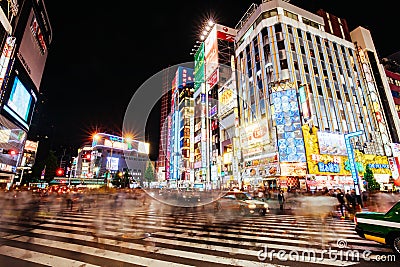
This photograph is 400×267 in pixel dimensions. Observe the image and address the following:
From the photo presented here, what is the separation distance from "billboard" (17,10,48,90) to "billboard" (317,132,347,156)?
5505 centimetres

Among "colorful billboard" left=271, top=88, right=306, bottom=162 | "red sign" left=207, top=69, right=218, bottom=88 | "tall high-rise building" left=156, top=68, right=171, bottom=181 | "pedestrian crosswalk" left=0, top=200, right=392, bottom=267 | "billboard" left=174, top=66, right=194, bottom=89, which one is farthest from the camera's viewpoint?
"tall high-rise building" left=156, top=68, right=171, bottom=181

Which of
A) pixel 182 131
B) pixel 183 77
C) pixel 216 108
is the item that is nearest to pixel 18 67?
pixel 216 108

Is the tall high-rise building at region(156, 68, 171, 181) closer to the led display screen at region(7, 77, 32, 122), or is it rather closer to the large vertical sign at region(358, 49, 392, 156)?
the led display screen at region(7, 77, 32, 122)

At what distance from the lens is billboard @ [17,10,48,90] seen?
130 feet

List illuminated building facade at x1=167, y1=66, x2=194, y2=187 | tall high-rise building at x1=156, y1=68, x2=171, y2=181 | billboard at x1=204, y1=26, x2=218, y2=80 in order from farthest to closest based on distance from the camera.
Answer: tall high-rise building at x1=156, y1=68, x2=171, y2=181 → illuminated building facade at x1=167, y1=66, x2=194, y2=187 → billboard at x1=204, y1=26, x2=218, y2=80

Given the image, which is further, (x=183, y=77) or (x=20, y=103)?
(x=183, y=77)

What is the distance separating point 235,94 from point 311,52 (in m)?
18.5

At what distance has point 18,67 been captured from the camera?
38.2m

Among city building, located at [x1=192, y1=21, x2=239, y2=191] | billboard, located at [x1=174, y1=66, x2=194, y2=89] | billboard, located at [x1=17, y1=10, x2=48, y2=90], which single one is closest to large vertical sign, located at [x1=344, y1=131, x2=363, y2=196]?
city building, located at [x1=192, y1=21, x2=239, y2=191]

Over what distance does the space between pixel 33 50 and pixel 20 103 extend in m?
12.0

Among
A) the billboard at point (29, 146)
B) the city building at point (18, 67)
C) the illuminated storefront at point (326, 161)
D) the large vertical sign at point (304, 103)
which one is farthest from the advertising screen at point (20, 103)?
the illuminated storefront at point (326, 161)

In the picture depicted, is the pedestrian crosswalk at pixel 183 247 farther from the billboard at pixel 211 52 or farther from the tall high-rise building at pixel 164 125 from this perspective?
the tall high-rise building at pixel 164 125

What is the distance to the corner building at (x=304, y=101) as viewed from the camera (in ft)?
119

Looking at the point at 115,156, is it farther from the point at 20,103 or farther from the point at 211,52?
the point at 20,103
